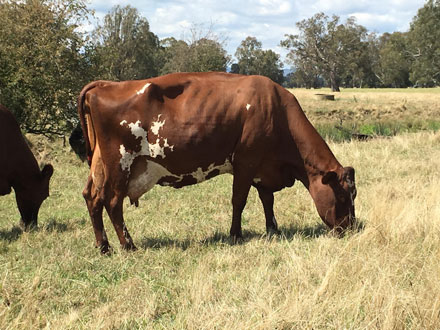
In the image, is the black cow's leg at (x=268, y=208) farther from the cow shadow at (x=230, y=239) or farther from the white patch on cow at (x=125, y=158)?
the white patch on cow at (x=125, y=158)

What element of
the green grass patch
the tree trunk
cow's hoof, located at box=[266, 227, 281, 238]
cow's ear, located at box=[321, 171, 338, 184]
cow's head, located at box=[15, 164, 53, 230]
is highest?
the tree trunk

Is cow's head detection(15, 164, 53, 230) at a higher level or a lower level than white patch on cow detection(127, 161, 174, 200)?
lower

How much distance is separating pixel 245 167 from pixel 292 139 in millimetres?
715

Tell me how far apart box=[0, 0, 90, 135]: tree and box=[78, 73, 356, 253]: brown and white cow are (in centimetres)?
794

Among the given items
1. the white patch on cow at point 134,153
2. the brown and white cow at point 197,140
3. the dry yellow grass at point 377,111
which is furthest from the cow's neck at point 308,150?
the dry yellow grass at point 377,111

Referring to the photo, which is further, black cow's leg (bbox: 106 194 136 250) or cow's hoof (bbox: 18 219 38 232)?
cow's hoof (bbox: 18 219 38 232)

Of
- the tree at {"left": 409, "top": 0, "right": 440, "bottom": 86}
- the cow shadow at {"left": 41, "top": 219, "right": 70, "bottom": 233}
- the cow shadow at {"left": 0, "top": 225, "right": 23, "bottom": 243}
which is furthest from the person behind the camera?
the tree at {"left": 409, "top": 0, "right": 440, "bottom": 86}

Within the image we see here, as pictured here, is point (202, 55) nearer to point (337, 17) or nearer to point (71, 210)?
point (71, 210)

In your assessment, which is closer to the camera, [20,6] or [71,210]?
[71,210]

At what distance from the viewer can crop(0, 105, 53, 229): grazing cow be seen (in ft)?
22.3

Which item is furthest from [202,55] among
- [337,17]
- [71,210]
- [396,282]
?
[337,17]

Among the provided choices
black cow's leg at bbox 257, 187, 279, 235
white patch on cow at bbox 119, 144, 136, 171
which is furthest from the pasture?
white patch on cow at bbox 119, 144, 136, 171

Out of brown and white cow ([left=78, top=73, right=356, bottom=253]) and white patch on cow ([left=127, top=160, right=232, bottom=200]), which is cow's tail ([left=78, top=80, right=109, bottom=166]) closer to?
brown and white cow ([left=78, top=73, right=356, bottom=253])

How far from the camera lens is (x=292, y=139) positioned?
5836 millimetres
